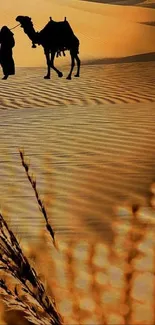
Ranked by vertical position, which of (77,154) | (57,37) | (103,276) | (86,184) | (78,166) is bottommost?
(57,37)

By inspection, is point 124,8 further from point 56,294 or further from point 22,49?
point 56,294

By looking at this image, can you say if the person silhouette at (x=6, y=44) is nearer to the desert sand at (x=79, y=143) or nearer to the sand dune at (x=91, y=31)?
the desert sand at (x=79, y=143)

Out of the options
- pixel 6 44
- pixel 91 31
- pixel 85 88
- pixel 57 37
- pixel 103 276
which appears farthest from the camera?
pixel 91 31

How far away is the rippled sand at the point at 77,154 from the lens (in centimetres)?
525

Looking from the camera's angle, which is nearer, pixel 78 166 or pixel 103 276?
pixel 103 276

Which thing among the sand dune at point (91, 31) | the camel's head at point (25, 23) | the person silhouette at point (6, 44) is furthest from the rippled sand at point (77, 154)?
the sand dune at point (91, 31)

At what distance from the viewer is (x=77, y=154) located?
7191 millimetres

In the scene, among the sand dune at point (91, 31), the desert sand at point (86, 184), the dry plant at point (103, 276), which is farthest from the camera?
the sand dune at point (91, 31)

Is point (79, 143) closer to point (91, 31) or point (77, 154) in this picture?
point (77, 154)

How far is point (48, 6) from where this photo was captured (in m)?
37.8

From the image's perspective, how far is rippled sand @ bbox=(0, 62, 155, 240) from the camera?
5.25 meters

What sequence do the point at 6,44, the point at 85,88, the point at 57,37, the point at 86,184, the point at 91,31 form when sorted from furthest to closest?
the point at 91,31 → the point at 6,44 → the point at 85,88 → the point at 57,37 → the point at 86,184

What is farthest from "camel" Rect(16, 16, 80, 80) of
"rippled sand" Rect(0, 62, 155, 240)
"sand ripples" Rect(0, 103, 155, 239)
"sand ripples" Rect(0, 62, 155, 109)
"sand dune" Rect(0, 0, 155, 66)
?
"sand dune" Rect(0, 0, 155, 66)

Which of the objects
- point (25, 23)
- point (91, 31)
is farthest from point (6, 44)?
point (91, 31)
